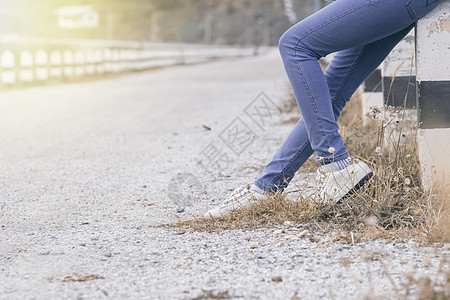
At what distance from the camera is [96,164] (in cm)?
531

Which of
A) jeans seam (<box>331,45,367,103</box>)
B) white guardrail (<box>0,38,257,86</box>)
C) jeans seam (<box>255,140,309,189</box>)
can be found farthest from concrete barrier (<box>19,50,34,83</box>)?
jeans seam (<box>331,45,367,103</box>)

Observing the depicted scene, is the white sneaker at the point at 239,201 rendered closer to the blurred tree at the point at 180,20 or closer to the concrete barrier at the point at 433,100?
the concrete barrier at the point at 433,100

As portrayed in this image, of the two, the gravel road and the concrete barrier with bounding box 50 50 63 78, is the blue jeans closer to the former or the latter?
the gravel road

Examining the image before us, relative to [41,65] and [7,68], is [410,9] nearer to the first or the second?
[7,68]

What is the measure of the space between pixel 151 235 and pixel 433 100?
4.59 ft

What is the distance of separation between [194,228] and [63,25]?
117190mm

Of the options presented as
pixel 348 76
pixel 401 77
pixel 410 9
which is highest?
pixel 410 9

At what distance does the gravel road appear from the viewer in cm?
226

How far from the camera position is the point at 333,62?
3062 mm

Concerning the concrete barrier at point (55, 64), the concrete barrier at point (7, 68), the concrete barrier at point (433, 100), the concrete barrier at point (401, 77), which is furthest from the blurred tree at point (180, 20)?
the concrete barrier at point (433, 100)

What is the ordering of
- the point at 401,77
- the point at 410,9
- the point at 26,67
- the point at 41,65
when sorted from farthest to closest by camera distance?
1. the point at 41,65
2. the point at 26,67
3. the point at 401,77
4. the point at 410,9

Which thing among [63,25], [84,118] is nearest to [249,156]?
[84,118]

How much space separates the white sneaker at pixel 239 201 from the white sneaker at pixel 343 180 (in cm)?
36

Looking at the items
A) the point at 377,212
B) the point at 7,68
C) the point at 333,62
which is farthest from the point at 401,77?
the point at 7,68
